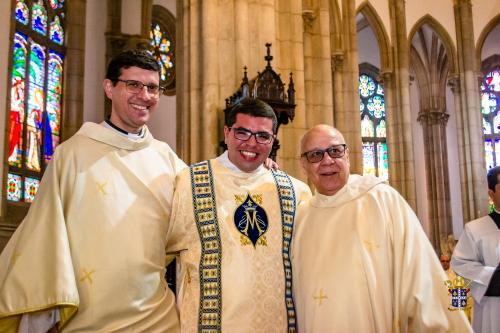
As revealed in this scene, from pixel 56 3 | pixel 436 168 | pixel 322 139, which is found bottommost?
pixel 322 139

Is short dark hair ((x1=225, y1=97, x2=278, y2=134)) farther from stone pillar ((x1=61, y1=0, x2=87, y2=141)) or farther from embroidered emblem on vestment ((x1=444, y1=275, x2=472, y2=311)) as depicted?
stone pillar ((x1=61, y1=0, x2=87, y2=141))

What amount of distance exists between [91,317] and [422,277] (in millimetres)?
1487

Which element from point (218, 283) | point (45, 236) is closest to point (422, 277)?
point (218, 283)

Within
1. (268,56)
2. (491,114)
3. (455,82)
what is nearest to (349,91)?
(455,82)

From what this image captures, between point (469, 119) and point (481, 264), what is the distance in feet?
48.0

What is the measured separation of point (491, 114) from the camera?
22672 millimetres

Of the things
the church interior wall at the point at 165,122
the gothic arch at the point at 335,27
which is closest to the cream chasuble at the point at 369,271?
the church interior wall at the point at 165,122

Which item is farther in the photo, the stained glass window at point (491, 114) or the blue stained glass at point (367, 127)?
the blue stained glass at point (367, 127)

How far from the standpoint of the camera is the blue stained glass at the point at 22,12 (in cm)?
1181

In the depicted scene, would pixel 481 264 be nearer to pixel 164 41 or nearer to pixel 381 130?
pixel 164 41

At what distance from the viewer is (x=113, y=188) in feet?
9.59

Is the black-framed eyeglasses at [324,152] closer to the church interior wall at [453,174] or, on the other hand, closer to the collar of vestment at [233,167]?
the collar of vestment at [233,167]

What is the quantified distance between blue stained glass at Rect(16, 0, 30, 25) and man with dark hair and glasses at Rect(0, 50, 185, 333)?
9.80 metres

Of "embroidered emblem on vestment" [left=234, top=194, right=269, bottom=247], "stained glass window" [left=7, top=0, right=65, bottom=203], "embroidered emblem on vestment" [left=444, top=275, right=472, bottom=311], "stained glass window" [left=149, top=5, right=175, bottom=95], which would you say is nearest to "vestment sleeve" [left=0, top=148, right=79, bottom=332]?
"embroidered emblem on vestment" [left=234, top=194, right=269, bottom=247]
